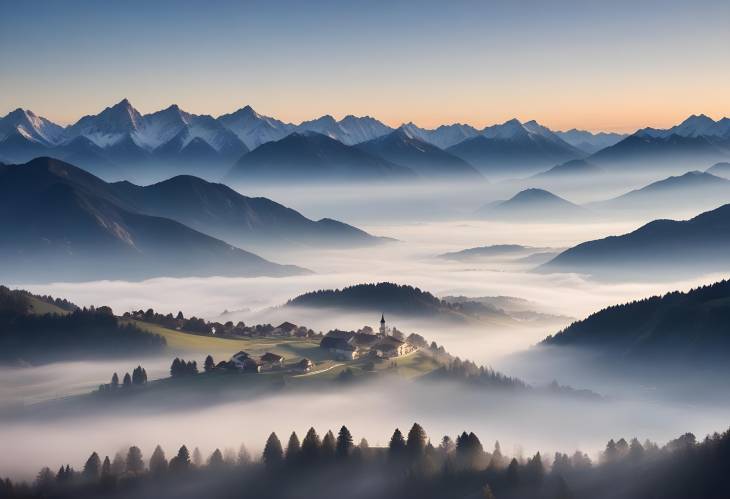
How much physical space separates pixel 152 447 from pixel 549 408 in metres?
92.3

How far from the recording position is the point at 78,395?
179 meters

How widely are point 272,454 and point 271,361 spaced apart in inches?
1936

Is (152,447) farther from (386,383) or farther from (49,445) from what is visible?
(386,383)

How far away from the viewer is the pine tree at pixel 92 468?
5202 inches

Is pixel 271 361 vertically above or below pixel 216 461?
above

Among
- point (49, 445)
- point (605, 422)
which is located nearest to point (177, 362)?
point (49, 445)

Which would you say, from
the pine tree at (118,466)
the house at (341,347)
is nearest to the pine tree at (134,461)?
the pine tree at (118,466)

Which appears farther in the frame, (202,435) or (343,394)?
(343,394)

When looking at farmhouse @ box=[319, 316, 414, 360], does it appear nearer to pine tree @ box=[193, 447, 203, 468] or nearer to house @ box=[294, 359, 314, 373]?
house @ box=[294, 359, 314, 373]

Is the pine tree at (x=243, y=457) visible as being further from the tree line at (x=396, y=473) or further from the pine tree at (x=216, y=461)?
the pine tree at (x=216, y=461)

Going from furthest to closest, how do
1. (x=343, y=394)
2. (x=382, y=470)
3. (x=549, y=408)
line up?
(x=549, y=408) < (x=343, y=394) < (x=382, y=470)

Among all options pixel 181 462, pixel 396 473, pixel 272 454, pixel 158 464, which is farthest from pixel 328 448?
pixel 158 464

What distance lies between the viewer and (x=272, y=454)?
433 ft

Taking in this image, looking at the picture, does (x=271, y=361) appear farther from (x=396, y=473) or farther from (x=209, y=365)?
(x=396, y=473)
